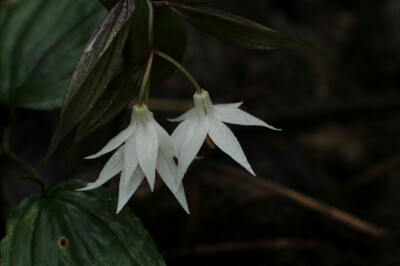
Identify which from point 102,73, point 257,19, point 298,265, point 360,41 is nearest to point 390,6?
point 360,41

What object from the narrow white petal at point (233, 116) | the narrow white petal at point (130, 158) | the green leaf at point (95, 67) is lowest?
the narrow white petal at point (130, 158)

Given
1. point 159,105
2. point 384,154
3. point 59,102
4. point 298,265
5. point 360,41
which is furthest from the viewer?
point 360,41

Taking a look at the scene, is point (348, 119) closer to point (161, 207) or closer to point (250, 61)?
point (250, 61)

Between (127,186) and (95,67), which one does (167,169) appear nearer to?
(127,186)

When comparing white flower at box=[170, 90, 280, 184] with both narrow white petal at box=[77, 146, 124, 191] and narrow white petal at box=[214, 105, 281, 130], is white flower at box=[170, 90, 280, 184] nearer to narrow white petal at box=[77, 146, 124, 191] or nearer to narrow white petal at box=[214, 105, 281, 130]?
narrow white petal at box=[214, 105, 281, 130]

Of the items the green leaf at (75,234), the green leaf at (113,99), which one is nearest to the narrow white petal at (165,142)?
the green leaf at (113,99)

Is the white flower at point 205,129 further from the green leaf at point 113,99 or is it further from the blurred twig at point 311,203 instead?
the blurred twig at point 311,203
